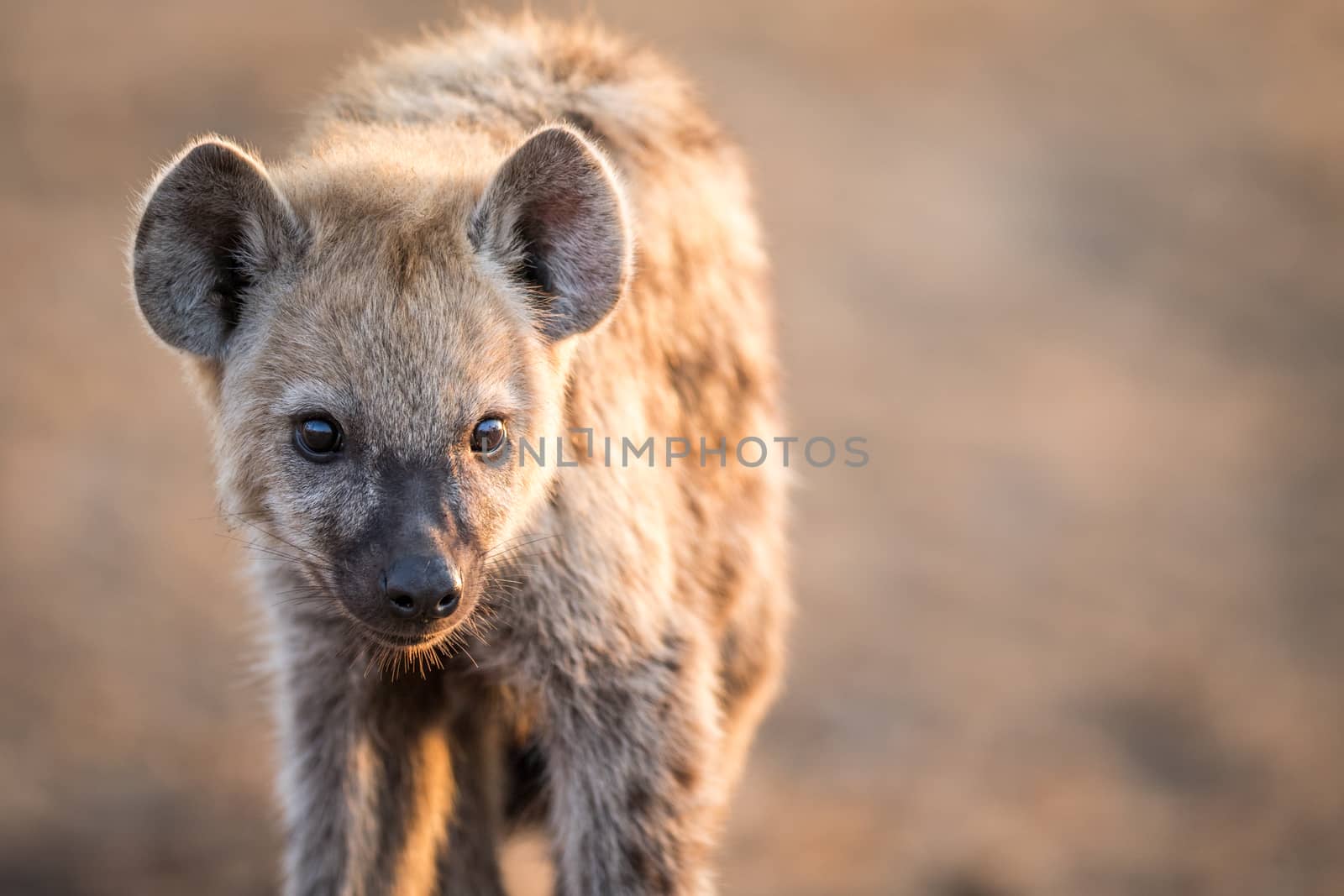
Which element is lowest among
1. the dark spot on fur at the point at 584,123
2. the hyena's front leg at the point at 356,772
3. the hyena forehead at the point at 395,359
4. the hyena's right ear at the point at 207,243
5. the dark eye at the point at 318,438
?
the hyena's front leg at the point at 356,772

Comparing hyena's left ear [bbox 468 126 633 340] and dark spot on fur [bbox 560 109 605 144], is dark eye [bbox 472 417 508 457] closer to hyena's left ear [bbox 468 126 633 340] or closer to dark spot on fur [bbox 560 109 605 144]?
hyena's left ear [bbox 468 126 633 340]

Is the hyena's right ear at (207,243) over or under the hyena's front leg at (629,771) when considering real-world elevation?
over

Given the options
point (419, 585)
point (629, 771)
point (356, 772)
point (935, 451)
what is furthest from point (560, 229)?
point (935, 451)

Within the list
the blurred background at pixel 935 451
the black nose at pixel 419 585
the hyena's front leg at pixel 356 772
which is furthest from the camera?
the blurred background at pixel 935 451

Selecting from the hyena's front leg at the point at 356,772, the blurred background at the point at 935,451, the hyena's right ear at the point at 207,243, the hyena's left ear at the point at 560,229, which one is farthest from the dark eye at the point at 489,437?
the blurred background at the point at 935,451

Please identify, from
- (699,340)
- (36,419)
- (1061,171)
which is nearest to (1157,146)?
(1061,171)

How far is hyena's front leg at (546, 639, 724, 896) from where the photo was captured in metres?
2.50

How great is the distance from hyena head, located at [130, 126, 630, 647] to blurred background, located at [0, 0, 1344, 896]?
1.19 meters

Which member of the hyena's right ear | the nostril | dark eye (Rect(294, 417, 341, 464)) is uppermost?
the hyena's right ear

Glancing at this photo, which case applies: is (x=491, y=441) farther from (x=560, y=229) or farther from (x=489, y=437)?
(x=560, y=229)

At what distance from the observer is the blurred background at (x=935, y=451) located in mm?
5059

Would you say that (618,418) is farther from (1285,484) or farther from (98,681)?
(1285,484)

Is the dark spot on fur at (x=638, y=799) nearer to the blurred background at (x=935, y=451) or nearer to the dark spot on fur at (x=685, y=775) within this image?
the dark spot on fur at (x=685, y=775)

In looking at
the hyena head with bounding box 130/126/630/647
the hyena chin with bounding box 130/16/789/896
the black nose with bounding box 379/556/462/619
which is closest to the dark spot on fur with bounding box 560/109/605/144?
the hyena chin with bounding box 130/16/789/896
